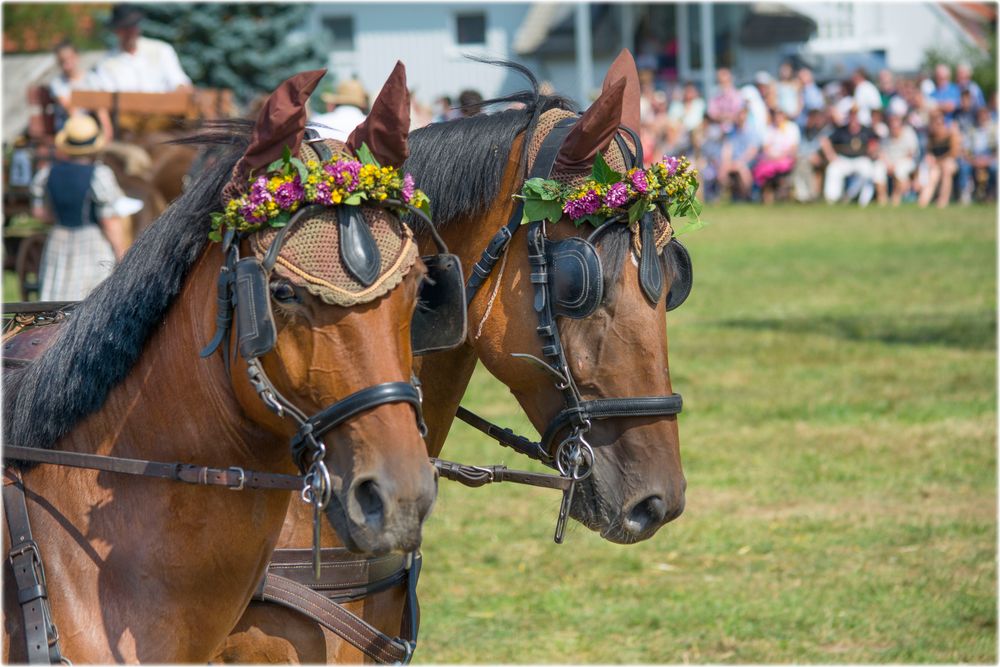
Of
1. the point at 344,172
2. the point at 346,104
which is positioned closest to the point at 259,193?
Answer: the point at 344,172

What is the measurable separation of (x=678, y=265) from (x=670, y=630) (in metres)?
2.39

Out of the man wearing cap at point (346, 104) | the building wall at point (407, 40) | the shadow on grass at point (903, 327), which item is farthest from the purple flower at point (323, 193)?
the building wall at point (407, 40)

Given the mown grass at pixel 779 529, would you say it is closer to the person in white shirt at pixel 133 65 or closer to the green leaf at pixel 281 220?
the green leaf at pixel 281 220

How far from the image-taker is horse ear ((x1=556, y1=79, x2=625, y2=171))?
10.0 feet

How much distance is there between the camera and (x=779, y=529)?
6461 mm

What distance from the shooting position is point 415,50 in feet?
→ 106

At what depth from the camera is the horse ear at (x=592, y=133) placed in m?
3.06

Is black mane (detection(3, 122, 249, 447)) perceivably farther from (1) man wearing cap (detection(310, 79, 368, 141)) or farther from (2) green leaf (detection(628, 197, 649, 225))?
(1) man wearing cap (detection(310, 79, 368, 141))

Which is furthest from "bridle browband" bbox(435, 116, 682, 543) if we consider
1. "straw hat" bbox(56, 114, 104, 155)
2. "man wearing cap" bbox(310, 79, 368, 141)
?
"straw hat" bbox(56, 114, 104, 155)

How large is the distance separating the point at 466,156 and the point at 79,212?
757 cm

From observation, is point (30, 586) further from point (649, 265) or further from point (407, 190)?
point (649, 265)

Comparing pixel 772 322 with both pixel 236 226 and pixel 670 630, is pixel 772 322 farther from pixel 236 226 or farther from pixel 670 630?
pixel 236 226

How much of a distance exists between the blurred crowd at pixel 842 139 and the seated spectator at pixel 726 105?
23mm

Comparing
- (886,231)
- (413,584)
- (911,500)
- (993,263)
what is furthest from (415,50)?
(413,584)
